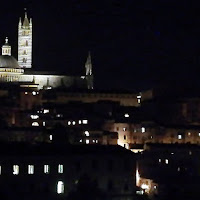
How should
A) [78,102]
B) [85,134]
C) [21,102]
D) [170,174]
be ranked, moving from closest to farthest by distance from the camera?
[170,174]
[85,134]
[21,102]
[78,102]

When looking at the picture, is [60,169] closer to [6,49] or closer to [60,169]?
[60,169]

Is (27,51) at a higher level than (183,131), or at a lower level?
higher

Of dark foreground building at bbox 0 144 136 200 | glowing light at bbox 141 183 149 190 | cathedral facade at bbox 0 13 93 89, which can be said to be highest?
cathedral facade at bbox 0 13 93 89

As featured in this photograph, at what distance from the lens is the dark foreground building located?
1666 inches

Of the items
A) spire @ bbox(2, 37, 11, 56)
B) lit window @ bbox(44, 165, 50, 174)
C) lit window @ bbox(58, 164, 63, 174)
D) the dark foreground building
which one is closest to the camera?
the dark foreground building

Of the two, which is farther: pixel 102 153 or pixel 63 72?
pixel 63 72

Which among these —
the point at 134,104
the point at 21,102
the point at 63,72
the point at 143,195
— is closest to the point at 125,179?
the point at 143,195

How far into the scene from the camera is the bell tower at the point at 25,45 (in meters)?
91.6

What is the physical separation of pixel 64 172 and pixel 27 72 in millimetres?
43826

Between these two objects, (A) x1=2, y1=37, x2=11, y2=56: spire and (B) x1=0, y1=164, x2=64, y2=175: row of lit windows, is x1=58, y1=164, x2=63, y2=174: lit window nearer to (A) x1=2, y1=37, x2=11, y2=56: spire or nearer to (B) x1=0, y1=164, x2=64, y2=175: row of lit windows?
(B) x1=0, y1=164, x2=64, y2=175: row of lit windows

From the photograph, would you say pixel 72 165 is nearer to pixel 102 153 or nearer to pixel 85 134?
pixel 102 153

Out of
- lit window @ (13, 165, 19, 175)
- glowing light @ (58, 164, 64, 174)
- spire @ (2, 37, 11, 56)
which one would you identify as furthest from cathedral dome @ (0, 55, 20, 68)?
lit window @ (13, 165, 19, 175)

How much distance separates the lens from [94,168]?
4438 centimetres

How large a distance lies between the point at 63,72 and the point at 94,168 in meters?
46.2
